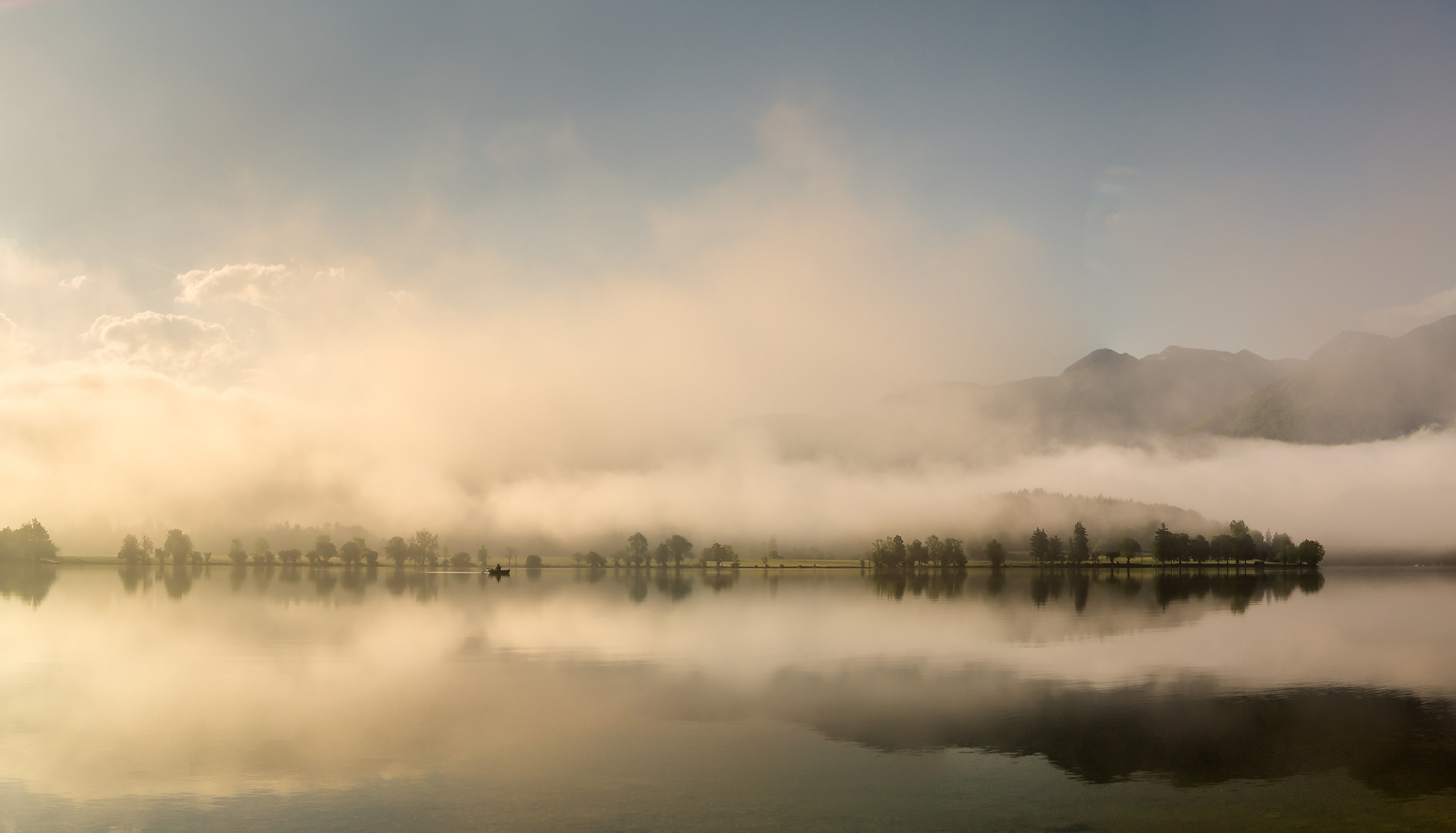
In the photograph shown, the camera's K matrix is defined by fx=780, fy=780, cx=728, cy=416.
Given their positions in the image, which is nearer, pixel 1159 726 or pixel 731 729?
pixel 731 729

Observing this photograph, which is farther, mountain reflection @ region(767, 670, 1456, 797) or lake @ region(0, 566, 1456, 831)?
mountain reflection @ region(767, 670, 1456, 797)

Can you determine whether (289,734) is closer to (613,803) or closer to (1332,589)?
(613,803)

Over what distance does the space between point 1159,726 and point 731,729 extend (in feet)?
69.3

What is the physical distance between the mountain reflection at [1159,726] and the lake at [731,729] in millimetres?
210

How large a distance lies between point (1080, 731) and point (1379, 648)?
52.6 metres

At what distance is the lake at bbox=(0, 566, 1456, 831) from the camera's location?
1062 inches

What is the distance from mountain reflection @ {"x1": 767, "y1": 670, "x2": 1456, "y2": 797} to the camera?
31.9 m

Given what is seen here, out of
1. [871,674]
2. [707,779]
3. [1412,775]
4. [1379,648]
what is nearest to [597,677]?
[871,674]

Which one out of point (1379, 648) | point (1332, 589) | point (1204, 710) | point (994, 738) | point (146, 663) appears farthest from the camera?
point (1332, 589)

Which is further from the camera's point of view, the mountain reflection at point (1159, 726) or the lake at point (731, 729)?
the mountain reflection at point (1159, 726)

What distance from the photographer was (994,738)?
1412 inches

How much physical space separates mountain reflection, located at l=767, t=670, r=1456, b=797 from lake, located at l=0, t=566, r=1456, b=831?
210 millimetres

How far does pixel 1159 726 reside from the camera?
38500 millimetres

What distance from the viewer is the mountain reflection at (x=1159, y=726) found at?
31938 mm
